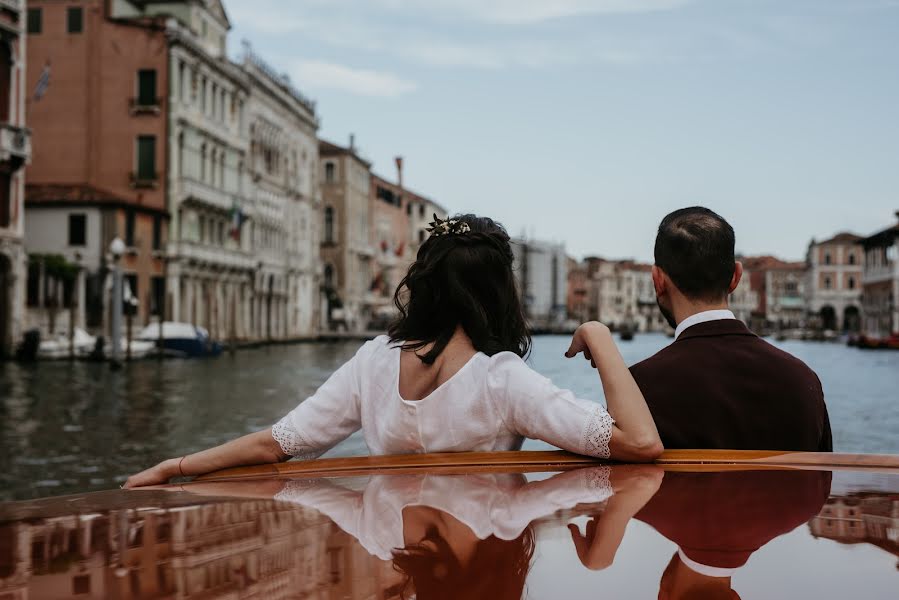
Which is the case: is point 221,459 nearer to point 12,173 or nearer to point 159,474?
point 159,474

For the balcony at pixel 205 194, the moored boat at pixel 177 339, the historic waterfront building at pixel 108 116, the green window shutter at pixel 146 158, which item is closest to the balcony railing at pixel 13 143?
the moored boat at pixel 177 339

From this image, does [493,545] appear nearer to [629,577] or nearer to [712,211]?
[629,577]

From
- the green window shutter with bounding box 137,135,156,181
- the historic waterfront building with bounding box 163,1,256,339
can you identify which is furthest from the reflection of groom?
the green window shutter with bounding box 137,135,156,181

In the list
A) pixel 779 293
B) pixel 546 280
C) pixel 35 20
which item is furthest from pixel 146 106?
pixel 779 293

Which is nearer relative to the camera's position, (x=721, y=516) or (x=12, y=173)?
(x=721, y=516)

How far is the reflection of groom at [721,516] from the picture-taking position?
1146 millimetres

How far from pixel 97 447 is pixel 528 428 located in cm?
803

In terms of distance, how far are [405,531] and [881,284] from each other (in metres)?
62.0

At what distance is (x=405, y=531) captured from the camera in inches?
52.5

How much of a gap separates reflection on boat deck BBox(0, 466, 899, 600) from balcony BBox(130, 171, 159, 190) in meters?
32.0

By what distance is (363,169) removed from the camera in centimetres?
6081

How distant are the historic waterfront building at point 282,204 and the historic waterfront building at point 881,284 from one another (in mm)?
28832

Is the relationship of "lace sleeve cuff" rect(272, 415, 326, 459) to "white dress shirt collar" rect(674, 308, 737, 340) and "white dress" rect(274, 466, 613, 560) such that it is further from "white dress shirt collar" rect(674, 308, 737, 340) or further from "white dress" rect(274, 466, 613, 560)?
"white dress shirt collar" rect(674, 308, 737, 340)

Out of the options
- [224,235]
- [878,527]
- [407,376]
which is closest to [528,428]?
[407,376]
